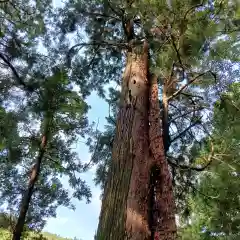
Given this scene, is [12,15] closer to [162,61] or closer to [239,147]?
[162,61]

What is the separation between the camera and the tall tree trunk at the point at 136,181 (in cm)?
227

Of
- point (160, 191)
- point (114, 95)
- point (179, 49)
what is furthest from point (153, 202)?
point (114, 95)

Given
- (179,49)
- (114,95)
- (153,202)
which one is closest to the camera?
(153,202)

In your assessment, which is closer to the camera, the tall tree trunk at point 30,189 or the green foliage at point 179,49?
the green foliage at point 179,49

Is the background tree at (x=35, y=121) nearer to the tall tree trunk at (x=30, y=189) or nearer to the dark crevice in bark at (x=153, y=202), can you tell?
the tall tree trunk at (x=30, y=189)

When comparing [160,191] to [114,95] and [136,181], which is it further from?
[114,95]

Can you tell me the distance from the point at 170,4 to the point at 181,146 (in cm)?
277

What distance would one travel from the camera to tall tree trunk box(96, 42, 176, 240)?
7.46 ft

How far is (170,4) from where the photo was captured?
312 cm

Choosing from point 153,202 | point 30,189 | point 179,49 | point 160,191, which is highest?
point 179,49

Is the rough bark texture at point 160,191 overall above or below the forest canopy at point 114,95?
below

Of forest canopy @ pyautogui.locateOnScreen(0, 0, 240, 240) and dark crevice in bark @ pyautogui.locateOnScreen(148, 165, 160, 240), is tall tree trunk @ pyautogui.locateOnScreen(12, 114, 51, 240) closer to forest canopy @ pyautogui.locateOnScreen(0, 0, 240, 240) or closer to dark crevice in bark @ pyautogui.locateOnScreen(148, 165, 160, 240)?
forest canopy @ pyautogui.locateOnScreen(0, 0, 240, 240)

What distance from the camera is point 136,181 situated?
255 centimetres

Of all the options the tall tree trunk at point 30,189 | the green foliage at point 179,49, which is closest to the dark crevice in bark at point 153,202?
the green foliage at point 179,49
